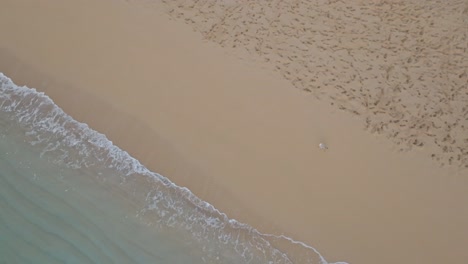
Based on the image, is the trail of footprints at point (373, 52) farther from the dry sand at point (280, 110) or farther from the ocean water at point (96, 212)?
the ocean water at point (96, 212)

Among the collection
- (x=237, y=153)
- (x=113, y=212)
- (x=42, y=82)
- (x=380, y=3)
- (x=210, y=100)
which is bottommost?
(x=113, y=212)

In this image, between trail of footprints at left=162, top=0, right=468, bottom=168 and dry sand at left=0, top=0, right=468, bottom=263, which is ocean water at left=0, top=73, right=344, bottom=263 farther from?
trail of footprints at left=162, top=0, right=468, bottom=168

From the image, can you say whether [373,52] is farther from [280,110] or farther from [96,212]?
[96,212]

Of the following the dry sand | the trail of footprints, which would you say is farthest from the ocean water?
the trail of footprints

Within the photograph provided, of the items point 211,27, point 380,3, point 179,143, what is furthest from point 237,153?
point 380,3

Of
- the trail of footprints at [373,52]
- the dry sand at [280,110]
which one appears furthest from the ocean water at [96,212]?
the trail of footprints at [373,52]

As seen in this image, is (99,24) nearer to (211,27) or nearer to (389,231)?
(211,27)

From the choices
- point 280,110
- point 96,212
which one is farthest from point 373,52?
point 96,212
